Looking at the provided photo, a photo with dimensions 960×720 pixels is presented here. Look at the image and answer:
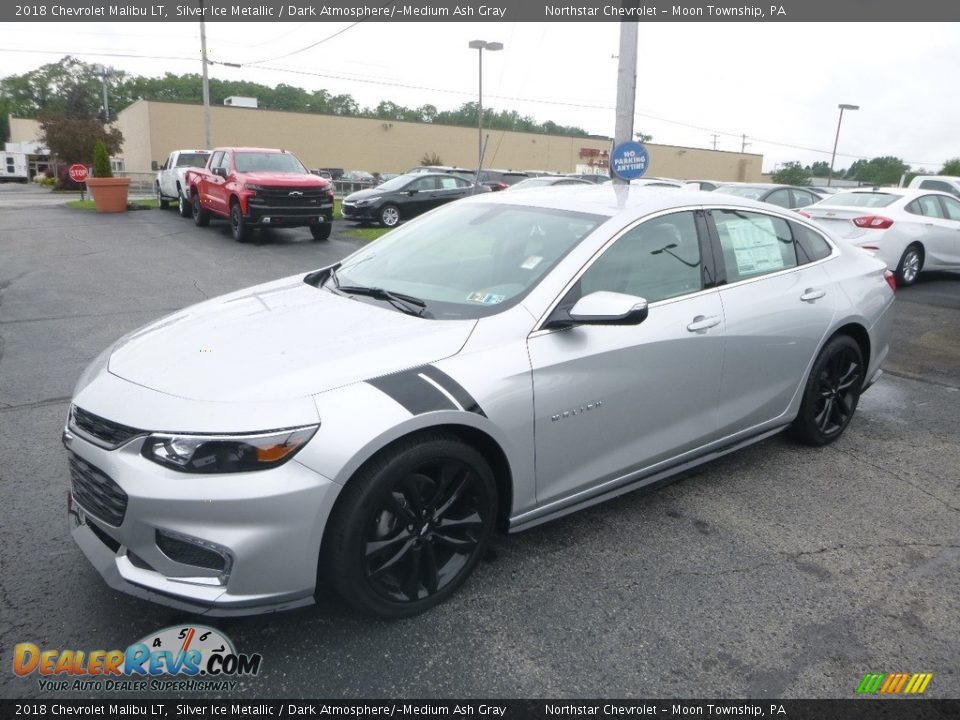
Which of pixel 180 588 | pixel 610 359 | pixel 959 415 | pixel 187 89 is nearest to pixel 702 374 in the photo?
pixel 610 359

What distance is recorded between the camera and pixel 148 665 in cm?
259

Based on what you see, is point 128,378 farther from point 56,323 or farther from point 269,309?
point 56,323

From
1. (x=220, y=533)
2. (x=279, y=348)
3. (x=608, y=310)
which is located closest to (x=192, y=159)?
(x=279, y=348)

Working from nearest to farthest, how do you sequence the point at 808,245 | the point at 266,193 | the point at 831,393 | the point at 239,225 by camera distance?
the point at 808,245, the point at 831,393, the point at 266,193, the point at 239,225

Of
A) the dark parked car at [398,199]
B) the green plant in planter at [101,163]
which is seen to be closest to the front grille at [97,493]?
the dark parked car at [398,199]

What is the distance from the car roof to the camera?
146 inches

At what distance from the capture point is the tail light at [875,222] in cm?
1090

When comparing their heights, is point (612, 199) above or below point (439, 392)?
above

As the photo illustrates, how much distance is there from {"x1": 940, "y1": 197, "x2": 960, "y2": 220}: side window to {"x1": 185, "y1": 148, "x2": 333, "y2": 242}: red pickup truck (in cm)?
1106

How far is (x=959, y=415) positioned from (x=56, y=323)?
8190 mm

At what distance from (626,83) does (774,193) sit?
5.53 meters

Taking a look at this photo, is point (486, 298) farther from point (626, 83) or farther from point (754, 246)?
point (626, 83)

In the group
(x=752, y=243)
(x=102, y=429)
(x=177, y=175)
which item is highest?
(x=752, y=243)

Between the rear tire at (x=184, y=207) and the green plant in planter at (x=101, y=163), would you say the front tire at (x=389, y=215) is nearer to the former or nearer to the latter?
the rear tire at (x=184, y=207)
